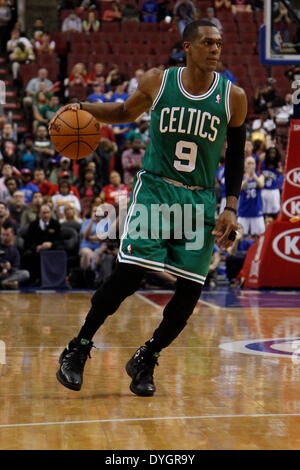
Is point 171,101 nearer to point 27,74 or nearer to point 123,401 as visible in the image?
point 123,401

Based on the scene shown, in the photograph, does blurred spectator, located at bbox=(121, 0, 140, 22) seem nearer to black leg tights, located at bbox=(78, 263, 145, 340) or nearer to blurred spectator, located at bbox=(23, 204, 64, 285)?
blurred spectator, located at bbox=(23, 204, 64, 285)

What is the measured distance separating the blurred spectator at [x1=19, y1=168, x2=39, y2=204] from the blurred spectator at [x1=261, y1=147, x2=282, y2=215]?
3.88 meters

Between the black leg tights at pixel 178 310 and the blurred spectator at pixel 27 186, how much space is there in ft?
30.2

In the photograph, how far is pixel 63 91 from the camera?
1758 centimetres

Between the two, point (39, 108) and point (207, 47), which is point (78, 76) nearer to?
point (39, 108)

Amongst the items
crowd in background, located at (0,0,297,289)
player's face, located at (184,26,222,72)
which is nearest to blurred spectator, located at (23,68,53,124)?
crowd in background, located at (0,0,297,289)

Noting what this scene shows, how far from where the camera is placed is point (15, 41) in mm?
18047

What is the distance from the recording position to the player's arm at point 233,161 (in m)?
4.09

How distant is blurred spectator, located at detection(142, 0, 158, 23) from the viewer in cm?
1978

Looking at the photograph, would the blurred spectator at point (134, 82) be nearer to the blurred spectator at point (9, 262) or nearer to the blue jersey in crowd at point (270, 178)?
the blue jersey in crowd at point (270, 178)

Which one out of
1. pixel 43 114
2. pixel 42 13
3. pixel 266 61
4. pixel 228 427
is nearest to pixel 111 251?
pixel 266 61

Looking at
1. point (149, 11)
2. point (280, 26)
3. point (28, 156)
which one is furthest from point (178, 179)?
point (149, 11)

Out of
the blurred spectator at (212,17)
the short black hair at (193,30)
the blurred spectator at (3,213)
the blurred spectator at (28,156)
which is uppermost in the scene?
the blurred spectator at (212,17)

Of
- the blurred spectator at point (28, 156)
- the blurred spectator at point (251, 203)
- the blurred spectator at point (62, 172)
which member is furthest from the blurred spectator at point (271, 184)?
the blurred spectator at point (28, 156)
